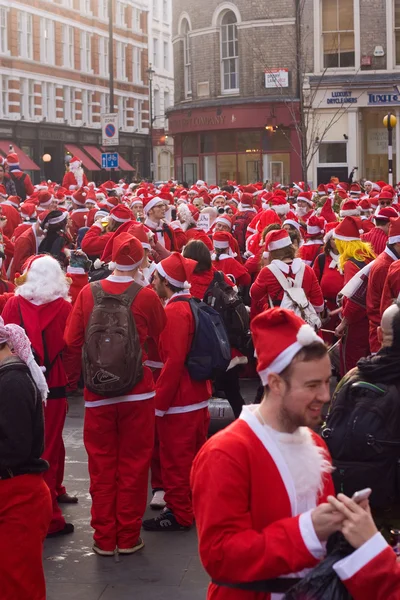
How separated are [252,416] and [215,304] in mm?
5605

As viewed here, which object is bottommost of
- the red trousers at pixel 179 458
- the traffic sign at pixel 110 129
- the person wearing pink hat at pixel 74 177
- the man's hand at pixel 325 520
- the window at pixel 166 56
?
the red trousers at pixel 179 458

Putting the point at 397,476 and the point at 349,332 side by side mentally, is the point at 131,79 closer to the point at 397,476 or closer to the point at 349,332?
the point at 349,332

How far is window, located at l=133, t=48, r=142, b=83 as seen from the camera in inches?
2557

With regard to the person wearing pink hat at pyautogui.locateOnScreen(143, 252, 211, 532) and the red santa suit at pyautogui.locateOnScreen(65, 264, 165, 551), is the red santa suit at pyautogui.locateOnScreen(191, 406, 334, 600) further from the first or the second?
the person wearing pink hat at pyautogui.locateOnScreen(143, 252, 211, 532)

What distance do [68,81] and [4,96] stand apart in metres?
6.51

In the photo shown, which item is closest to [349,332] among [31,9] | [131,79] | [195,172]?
[195,172]

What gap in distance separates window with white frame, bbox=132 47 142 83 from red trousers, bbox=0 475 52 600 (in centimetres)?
6165

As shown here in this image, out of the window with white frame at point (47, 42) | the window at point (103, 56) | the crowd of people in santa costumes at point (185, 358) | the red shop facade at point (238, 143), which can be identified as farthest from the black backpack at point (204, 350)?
the window at point (103, 56)

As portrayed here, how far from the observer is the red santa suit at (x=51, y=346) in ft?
22.2

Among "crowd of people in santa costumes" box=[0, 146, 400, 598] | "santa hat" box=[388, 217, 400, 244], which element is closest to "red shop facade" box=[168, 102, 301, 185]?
"crowd of people in santa costumes" box=[0, 146, 400, 598]

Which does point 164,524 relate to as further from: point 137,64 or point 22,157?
point 137,64

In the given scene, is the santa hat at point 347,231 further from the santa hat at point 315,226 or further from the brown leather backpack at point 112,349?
the brown leather backpack at point 112,349

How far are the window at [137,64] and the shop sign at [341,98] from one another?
27.3 m

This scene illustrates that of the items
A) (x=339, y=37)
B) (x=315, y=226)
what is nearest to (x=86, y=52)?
(x=339, y=37)
